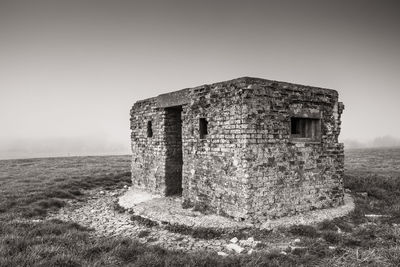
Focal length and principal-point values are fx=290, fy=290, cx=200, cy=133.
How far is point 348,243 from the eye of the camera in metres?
5.29

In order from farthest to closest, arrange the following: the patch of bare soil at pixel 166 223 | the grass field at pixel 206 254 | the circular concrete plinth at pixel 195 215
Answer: the circular concrete plinth at pixel 195 215 < the patch of bare soil at pixel 166 223 < the grass field at pixel 206 254

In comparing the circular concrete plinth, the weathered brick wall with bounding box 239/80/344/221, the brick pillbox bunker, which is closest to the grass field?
the circular concrete plinth

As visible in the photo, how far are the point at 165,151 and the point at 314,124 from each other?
14.5ft

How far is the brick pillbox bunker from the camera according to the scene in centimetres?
646

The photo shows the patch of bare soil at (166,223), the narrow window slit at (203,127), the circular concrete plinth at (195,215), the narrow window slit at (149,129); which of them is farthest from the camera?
the narrow window slit at (149,129)

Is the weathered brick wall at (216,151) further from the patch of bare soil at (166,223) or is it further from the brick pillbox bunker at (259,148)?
the patch of bare soil at (166,223)

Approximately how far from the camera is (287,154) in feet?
23.0

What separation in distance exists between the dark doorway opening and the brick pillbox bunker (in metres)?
0.53

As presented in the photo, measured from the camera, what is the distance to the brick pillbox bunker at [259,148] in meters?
6.46

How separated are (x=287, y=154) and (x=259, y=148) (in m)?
0.92

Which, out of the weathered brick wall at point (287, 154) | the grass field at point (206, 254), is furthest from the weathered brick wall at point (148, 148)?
the weathered brick wall at point (287, 154)

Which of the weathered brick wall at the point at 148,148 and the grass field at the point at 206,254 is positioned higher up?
the weathered brick wall at the point at 148,148

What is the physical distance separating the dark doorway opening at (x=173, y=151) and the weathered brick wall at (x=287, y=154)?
3.32 meters

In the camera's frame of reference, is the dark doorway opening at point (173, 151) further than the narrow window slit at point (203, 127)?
Yes
